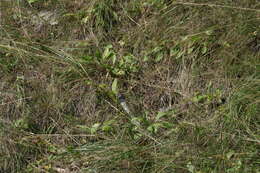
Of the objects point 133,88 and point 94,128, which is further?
point 133,88

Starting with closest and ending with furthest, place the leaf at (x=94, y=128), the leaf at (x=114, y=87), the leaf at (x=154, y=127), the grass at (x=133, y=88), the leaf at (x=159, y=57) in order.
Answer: the grass at (x=133, y=88) → the leaf at (x=154, y=127) → the leaf at (x=94, y=128) → the leaf at (x=114, y=87) → the leaf at (x=159, y=57)

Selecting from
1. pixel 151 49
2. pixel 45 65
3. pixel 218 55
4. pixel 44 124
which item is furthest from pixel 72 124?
pixel 218 55

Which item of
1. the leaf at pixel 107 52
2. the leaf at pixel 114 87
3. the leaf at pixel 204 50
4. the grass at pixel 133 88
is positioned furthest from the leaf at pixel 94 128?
the leaf at pixel 204 50

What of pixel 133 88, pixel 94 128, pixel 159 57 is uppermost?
pixel 159 57

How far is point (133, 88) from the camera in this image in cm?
302

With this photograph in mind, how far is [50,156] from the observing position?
2.77 meters

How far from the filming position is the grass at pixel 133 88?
8.39 ft

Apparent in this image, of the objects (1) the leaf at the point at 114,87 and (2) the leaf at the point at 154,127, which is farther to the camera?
(1) the leaf at the point at 114,87

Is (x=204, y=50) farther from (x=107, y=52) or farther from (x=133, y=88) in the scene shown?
(x=107, y=52)

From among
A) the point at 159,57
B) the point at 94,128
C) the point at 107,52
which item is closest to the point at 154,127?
the point at 94,128

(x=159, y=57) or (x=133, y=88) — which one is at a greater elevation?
(x=159, y=57)

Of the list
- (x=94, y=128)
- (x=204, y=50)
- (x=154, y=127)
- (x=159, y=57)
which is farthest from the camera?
(x=159, y=57)

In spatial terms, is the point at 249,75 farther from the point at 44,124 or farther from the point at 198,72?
the point at 44,124

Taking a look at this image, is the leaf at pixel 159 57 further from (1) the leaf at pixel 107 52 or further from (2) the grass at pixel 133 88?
(1) the leaf at pixel 107 52
